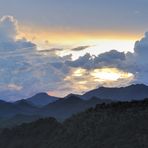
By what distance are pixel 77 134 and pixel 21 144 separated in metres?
41.5

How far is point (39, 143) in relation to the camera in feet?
590

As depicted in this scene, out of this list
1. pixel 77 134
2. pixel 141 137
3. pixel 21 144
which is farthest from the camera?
pixel 21 144

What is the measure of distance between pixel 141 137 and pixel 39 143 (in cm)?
5520

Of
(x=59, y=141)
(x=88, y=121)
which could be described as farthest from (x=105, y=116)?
(x=59, y=141)

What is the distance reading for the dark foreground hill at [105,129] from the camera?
457 ft

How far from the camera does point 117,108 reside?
166m

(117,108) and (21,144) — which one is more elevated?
(117,108)

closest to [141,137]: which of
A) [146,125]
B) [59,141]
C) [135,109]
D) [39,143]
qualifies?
[146,125]

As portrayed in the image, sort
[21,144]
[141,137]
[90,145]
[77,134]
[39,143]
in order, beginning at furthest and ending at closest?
1. [21,144]
2. [39,143]
3. [77,134]
4. [90,145]
5. [141,137]

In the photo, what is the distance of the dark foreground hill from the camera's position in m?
139

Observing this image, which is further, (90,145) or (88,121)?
(88,121)

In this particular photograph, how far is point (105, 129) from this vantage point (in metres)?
152

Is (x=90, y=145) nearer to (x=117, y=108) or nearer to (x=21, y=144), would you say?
(x=117, y=108)

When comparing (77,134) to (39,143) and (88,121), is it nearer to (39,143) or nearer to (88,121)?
(88,121)
